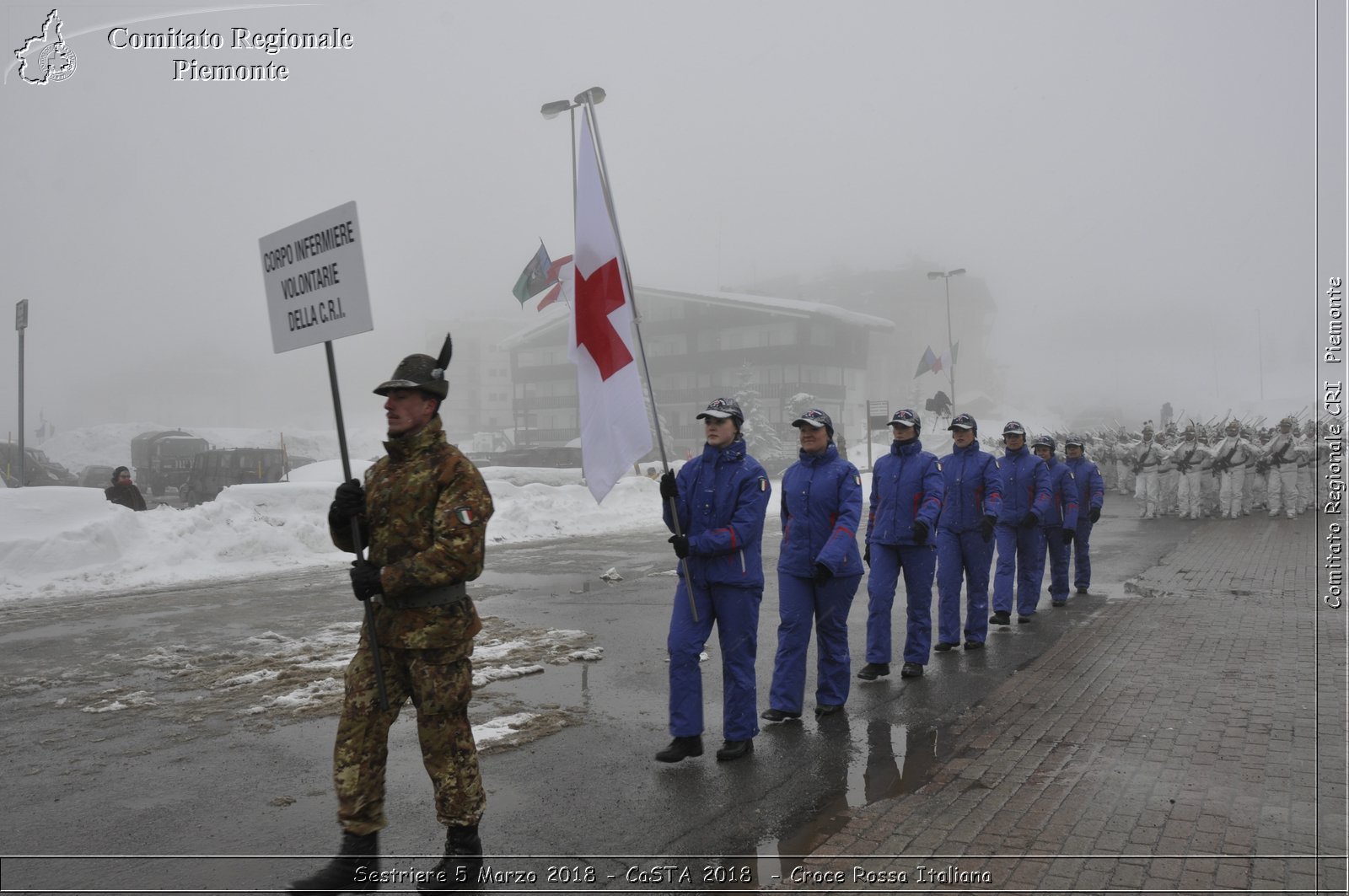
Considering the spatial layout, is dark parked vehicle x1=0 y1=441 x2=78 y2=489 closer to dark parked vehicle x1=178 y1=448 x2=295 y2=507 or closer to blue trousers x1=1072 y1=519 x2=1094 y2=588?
dark parked vehicle x1=178 y1=448 x2=295 y2=507

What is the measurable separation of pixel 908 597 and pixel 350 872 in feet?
15.9

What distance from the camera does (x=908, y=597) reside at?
733 cm

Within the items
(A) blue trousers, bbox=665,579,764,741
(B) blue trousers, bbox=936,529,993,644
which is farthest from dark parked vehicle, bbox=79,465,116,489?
(A) blue trousers, bbox=665,579,764,741

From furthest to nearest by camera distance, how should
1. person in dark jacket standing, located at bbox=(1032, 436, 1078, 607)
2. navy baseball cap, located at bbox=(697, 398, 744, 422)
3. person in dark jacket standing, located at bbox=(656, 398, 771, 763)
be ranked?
person in dark jacket standing, located at bbox=(1032, 436, 1078, 607) → navy baseball cap, located at bbox=(697, 398, 744, 422) → person in dark jacket standing, located at bbox=(656, 398, 771, 763)

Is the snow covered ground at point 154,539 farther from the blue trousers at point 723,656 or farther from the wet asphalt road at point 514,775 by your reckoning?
the blue trousers at point 723,656

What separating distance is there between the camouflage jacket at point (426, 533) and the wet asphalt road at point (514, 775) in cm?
100

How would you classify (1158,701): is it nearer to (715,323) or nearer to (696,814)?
(696,814)

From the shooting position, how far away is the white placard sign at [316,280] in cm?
403

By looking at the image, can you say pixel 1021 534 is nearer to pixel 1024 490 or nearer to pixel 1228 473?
pixel 1024 490

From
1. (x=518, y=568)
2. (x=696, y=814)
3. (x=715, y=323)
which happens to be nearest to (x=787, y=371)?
(x=715, y=323)

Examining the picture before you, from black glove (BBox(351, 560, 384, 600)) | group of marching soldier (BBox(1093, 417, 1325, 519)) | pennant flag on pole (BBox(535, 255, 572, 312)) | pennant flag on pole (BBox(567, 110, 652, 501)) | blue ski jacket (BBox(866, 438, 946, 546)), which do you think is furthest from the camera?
pennant flag on pole (BBox(535, 255, 572, 312))

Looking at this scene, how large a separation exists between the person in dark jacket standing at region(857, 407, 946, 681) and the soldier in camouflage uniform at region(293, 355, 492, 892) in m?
4.19

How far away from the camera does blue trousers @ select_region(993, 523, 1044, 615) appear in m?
9.57

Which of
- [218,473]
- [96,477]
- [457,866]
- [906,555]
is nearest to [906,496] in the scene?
[906,555]
